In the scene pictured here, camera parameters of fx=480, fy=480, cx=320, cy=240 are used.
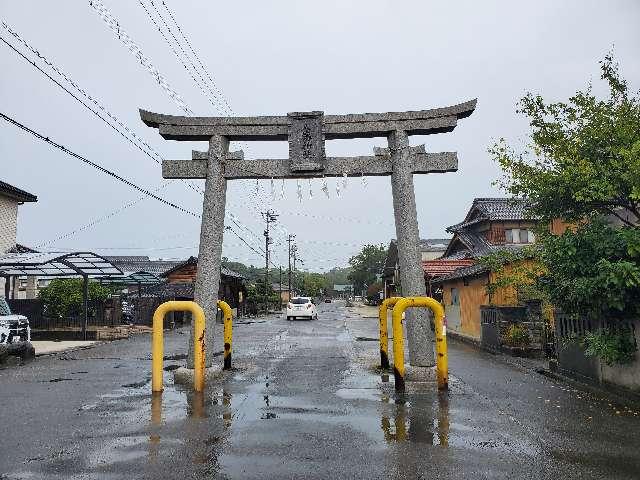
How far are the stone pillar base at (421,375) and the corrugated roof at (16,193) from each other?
2301cm

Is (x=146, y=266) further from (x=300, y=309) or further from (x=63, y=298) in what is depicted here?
(x=63, y=298)

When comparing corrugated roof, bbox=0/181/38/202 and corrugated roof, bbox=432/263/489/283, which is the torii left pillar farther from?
corrugated roof, bbox=0/181/38/202

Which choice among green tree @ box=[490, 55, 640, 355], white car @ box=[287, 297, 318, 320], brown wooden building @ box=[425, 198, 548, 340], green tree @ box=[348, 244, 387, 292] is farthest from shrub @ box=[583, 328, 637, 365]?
green tree @ box=[348, 244, 387, 292]

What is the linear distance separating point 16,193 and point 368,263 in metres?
74.7

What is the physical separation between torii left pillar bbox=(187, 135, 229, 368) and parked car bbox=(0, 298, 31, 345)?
19.3 feet

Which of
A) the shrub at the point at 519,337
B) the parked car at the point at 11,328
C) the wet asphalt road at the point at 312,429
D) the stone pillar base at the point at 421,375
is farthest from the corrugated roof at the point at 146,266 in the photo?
the stone pillar base at the point at 421,375

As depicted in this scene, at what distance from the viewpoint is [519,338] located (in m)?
13.8

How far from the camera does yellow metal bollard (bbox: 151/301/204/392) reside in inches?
321

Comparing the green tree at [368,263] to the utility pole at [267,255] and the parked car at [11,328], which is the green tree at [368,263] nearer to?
the utility pole at [267,255]

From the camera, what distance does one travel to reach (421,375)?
9258 millimetres

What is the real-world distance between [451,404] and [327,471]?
3418 millimetres

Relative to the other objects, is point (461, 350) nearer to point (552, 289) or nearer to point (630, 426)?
point (552, 289)

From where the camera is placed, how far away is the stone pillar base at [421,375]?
361 inches

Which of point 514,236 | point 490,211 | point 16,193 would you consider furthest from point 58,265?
point 514,236
